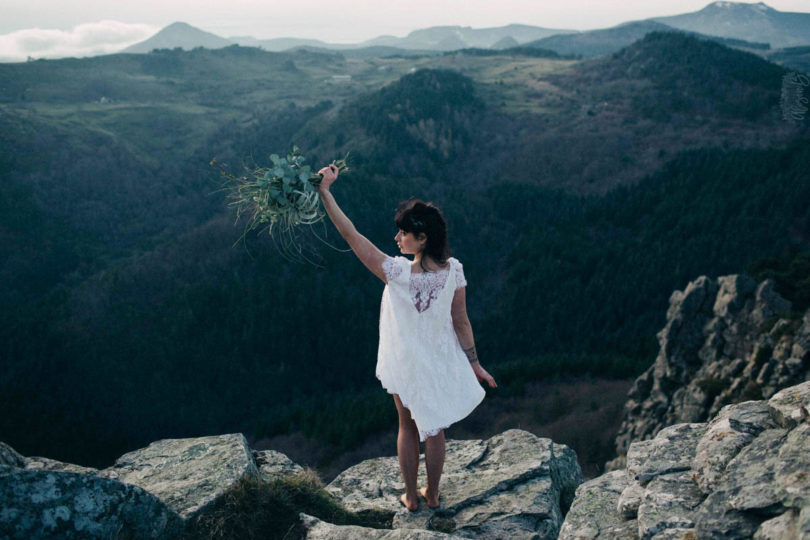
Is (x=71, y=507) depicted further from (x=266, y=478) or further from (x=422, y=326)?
(x=422, y=326)

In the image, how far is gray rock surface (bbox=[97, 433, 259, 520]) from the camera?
560 cm

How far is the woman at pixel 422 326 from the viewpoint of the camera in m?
5.18

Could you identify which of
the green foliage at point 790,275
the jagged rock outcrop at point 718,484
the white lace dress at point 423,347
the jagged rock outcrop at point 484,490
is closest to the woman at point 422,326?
the white lace dress at point 423,347

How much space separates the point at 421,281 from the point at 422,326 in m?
0.49

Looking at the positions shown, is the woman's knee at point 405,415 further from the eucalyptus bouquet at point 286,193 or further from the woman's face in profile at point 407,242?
the eucalyptus bouquet at point 286,193

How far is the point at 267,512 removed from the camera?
213 inches

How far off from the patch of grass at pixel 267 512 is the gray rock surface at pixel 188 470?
201mm

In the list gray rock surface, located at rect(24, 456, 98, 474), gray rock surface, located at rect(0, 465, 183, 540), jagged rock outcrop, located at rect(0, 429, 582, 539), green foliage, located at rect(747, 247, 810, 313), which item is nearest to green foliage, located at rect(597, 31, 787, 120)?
green foliage, located at rect(747, 247, 810, 313)

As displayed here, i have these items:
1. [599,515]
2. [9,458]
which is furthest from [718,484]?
[9,458]

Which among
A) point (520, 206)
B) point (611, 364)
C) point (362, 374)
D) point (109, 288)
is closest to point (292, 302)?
point (362, 374)

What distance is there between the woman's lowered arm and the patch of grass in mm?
2088

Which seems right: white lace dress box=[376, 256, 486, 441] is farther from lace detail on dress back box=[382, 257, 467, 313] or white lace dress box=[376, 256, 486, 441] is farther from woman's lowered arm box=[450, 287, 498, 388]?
woman's lowered arm box=[450, 287, 498, 388]

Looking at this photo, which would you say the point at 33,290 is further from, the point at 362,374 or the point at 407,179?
the point at 407,179

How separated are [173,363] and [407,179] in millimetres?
46551
